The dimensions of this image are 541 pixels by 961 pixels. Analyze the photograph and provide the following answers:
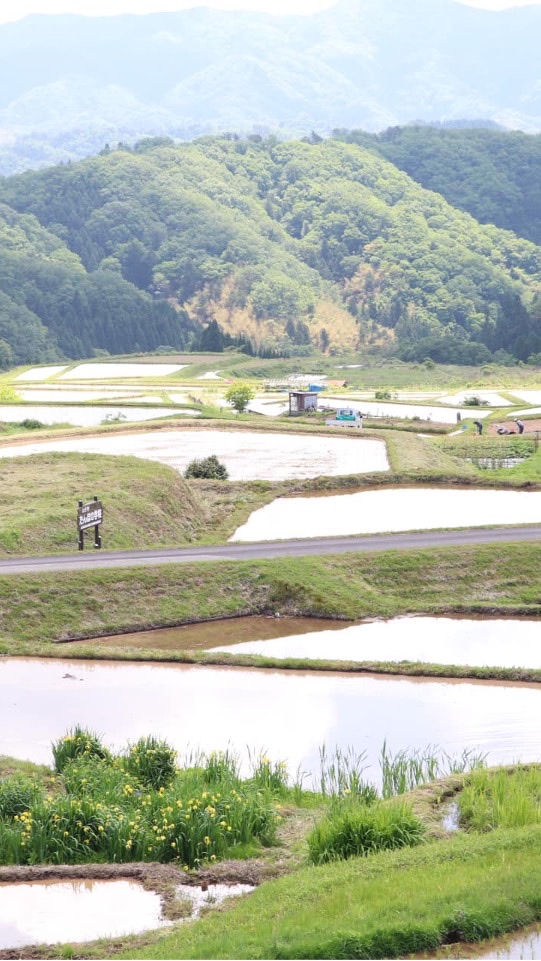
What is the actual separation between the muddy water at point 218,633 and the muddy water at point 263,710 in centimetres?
167

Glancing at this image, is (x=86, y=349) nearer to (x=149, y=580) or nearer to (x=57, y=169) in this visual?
(x=57, y=169)

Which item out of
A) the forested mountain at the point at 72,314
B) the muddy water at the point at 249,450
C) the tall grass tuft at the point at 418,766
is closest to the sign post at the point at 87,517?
the muddy water at the point at 249,450

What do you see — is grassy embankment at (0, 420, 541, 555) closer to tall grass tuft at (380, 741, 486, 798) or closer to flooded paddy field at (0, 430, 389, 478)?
flooded paddy field at (0, 430, 389, 478)

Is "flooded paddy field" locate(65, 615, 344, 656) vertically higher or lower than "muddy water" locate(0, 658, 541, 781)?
lower

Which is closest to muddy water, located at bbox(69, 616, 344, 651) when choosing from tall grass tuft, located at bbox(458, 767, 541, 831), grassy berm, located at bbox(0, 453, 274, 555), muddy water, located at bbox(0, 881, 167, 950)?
grassy berm, located at bbox(0, 453, 274, 555)

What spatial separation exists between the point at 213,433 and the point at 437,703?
104 feet

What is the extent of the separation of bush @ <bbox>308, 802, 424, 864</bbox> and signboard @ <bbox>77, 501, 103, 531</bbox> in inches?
577

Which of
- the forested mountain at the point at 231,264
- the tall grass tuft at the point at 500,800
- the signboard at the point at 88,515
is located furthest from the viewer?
the forested mountain at the point at 231,264

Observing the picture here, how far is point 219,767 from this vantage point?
13.3m

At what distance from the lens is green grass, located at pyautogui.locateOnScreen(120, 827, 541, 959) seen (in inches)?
373

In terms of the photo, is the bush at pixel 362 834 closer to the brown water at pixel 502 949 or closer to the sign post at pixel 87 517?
the brown water at pixel 502 949

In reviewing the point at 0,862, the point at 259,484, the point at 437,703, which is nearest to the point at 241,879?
the point at 0,862

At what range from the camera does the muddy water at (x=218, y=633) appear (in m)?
21.4

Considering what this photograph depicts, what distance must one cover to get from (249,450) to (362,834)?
1278 inches
